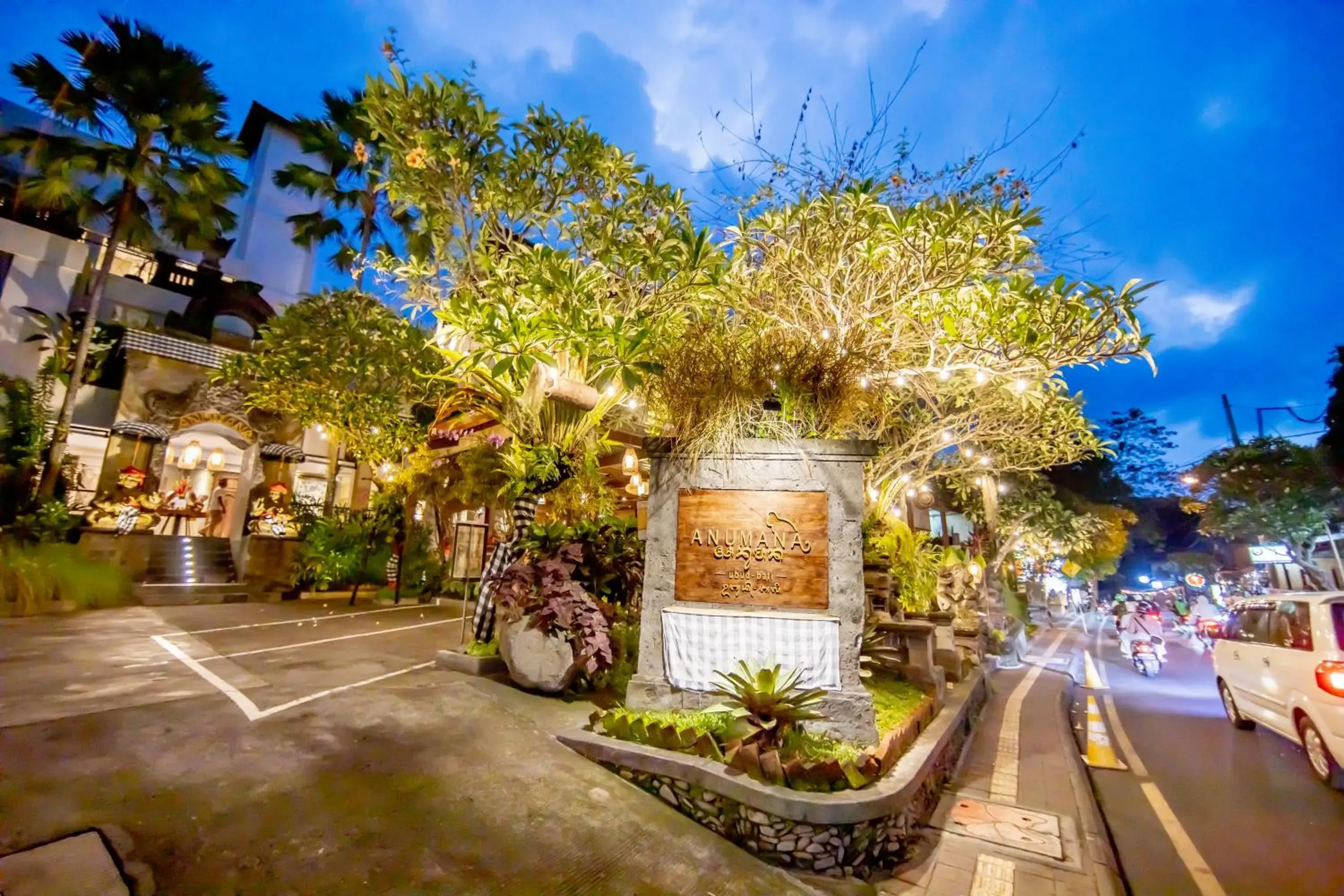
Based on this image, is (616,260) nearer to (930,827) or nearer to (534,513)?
(534,513)

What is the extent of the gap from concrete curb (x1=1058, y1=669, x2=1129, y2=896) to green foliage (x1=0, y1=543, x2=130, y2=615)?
1504 centimetres

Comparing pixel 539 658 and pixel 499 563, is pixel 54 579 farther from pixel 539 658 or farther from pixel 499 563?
pixel 539 658

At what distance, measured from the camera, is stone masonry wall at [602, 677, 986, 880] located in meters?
4.11

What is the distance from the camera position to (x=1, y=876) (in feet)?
8.27

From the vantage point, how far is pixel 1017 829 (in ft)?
16.5

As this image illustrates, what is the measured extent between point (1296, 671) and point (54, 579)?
18594mm

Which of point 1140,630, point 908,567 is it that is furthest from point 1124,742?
point 1140,630

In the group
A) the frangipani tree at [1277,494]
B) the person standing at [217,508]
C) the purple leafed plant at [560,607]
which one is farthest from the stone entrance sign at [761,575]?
the frangipani tree at [1277,494]

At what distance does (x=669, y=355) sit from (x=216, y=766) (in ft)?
18.2

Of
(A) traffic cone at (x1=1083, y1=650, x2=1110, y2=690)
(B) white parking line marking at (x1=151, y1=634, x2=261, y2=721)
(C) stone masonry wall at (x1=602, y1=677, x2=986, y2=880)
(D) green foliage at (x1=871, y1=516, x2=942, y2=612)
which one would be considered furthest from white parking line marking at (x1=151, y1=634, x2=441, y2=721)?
(A) traffic cone at (x1=1083, y1=650, x2=1110, y2=690)

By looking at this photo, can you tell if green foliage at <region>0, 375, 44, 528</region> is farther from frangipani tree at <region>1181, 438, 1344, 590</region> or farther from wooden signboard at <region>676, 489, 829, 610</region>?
frangipani tree at <region>1181, 438, 1344, 590</region>

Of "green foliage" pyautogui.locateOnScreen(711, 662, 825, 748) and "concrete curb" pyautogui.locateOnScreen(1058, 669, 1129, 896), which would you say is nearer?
"concrete curb" pyautogui.locateOnScreen(1058, 669, 1129, 896)

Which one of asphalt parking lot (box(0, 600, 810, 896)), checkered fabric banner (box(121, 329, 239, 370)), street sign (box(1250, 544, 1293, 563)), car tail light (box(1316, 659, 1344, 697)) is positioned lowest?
asphalt parking lot (box(0, 600, 810, 896))

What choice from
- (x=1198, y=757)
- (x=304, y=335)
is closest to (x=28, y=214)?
(x=304, y=335)
